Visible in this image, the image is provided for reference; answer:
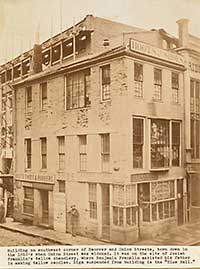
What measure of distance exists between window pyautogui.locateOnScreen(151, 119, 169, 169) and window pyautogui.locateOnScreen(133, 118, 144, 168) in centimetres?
4

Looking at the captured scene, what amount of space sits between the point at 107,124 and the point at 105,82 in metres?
0.13

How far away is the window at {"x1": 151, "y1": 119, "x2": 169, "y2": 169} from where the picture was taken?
53.8 inches

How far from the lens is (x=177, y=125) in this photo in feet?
4.57

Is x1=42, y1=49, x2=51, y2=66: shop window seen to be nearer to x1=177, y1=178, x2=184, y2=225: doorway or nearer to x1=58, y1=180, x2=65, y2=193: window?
x1=58, y1=180, x2=65, y2=193: window

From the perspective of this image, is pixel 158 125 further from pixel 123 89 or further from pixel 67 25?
pixel 67 25

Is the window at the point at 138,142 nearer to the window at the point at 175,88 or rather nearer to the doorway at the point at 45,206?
the window at the point at 175,88

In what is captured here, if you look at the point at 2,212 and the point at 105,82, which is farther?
the point at 2,212

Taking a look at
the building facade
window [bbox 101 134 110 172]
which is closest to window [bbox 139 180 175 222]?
the building facade

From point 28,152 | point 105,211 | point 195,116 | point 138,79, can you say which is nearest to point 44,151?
point 28,152

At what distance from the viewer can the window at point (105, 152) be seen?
4.43 feet

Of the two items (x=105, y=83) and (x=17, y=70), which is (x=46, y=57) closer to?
(x=17, y=70)

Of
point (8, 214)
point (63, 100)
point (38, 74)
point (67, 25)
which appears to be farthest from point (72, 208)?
point (67, 25)

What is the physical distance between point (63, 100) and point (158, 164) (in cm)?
37

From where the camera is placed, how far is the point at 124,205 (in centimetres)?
132
